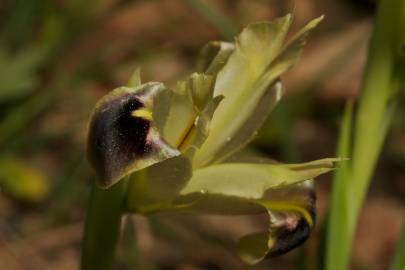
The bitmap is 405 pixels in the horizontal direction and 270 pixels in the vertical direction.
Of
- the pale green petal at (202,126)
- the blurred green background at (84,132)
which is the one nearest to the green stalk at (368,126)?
the pale green petal at (202,126)

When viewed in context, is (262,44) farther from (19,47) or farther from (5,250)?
(19,47)

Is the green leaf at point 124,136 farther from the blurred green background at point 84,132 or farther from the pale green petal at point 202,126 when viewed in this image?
the blurred green background at point 84,132

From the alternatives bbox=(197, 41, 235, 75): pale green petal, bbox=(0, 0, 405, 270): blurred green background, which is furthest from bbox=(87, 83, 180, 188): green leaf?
bbox=(0, 0, 405, 270): blurred green background

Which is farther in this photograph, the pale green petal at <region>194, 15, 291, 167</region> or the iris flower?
the pale green petal at <region>194, 15, 291, 167</region>

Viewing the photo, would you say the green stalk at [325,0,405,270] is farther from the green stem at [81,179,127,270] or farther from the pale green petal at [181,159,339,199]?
the green stem at [81,179,127,270]

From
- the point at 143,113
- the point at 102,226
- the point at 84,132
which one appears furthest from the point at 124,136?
the point at 84,132

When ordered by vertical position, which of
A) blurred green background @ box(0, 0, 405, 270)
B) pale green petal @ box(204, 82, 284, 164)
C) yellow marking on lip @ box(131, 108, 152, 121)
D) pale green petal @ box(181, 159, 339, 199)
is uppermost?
yellow marking on lip @ box(131, 108, 152, 121)

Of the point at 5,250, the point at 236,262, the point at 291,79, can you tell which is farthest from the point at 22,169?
the point at 291,79
